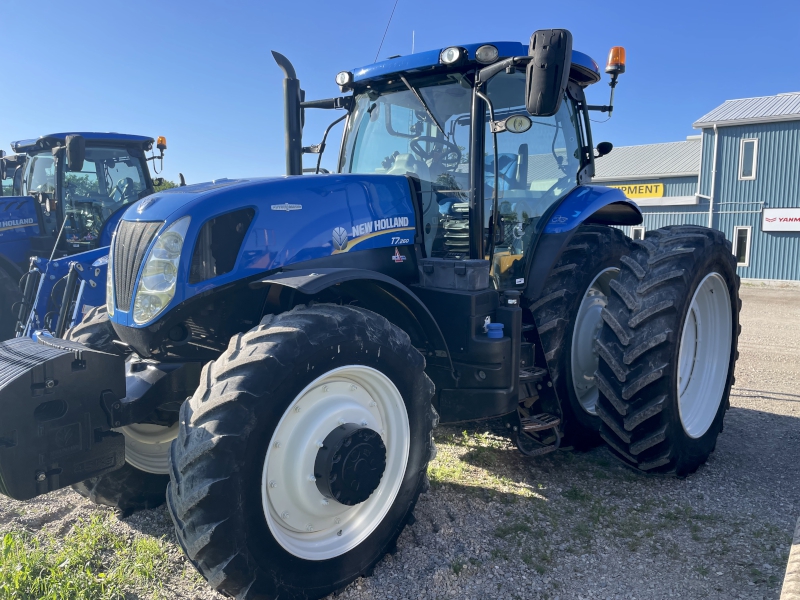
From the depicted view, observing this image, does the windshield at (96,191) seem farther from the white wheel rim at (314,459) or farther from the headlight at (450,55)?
the white wheel rim at (314,459)

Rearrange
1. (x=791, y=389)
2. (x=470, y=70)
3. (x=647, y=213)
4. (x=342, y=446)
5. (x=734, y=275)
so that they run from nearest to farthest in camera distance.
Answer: (x=342, y=446) → (x=470, y=70) → (x=734, y=275) → (x=791, y=389) → (x=647, y=213)

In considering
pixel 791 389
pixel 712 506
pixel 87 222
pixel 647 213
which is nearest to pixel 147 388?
pixel 712 506

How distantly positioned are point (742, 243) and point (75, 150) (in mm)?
19260

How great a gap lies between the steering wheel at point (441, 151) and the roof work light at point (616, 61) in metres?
1.41

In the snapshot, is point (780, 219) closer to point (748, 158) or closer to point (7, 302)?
point (748, 158)

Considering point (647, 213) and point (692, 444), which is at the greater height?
point (647, 213)

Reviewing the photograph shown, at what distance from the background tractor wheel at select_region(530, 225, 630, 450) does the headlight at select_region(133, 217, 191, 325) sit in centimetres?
220

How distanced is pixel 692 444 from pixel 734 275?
4.38 feet

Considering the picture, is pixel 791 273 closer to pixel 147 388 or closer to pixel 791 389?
pixel 791 389

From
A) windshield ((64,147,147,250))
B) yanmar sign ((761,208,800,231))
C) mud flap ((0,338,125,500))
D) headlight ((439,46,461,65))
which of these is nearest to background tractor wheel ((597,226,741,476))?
headlight ((439,46,461,65))

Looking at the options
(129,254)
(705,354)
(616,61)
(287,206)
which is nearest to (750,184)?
(705,354)

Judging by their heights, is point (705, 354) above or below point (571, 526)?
above

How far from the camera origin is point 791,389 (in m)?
6.43

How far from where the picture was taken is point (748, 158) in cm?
1956
